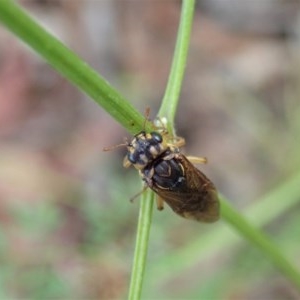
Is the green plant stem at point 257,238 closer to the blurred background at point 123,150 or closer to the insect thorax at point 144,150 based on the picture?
the insect thorax at point 144,150

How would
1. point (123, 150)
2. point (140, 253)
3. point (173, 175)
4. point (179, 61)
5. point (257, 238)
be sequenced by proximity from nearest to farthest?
1. point (140, 253)
2. point (179, 61)
3. point (257, 238)
4. point (173, 175)
5. point (123, 150)

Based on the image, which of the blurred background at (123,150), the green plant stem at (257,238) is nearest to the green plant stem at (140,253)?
the green plant stem at (257,238)

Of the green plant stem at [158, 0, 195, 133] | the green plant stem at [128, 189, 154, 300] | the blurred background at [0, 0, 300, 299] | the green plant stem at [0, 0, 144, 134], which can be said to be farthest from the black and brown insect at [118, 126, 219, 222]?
the blurred background at [0, 0, 300, 299]

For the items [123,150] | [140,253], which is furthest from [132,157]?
[123,150]

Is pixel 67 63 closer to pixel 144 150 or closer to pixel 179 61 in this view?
pixel 179 61

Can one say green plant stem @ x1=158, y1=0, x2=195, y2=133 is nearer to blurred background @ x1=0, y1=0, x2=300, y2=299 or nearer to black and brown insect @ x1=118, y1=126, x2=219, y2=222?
black and brown insect @ x1=118, y1=126, x2=219, y2=222
